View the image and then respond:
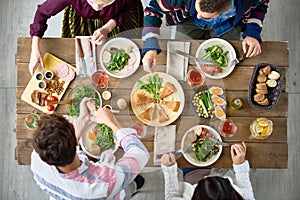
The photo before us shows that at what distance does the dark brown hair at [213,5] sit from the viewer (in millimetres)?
1755

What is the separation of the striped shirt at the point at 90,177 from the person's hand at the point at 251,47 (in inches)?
29.0

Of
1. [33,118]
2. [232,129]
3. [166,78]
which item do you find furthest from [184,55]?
[33,118]

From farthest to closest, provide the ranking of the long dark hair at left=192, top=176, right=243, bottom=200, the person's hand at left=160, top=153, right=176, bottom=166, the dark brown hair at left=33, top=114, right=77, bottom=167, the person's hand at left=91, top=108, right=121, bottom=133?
1. the person's hand at left=160, top=153, right=176, bottom=166
2. the person's hand at left=91, top=108, right=121, bottom=133
3. the long dark hair at left=192, top=176, right=243, bottom=200
4. the dark brown hair at left=33, top=114, right=77, bottom=167

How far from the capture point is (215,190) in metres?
1.67

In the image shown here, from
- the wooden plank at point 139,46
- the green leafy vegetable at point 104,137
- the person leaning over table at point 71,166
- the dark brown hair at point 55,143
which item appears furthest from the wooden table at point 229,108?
the dark brown hair at point 55,143

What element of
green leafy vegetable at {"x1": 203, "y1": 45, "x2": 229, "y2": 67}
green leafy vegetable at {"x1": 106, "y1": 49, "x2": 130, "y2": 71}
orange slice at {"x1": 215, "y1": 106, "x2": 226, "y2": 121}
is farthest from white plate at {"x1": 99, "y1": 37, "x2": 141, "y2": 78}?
orange slice at {"x1": 215, "y1": 106, "x2": 226, "y2": 121}

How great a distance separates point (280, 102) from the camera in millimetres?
2061

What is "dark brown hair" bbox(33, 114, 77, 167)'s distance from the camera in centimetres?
151

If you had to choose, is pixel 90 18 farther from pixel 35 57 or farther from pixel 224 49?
pixel 224 49

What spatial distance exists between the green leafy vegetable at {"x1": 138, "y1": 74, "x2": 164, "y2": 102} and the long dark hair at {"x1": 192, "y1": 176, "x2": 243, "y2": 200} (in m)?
0.48

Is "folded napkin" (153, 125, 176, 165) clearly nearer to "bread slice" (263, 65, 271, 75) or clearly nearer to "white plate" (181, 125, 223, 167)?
"white plate" (181, 125, 223, 167)

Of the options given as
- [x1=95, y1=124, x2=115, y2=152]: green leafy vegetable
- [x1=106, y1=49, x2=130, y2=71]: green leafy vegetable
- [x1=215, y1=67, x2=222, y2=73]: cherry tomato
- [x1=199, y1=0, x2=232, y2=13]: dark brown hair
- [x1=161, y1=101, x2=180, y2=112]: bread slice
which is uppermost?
[x1=199, y1=0, x2=232, y2=13]: dark brown hair

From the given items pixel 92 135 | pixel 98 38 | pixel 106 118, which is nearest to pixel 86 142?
pixel 92 135

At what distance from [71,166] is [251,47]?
105cm
